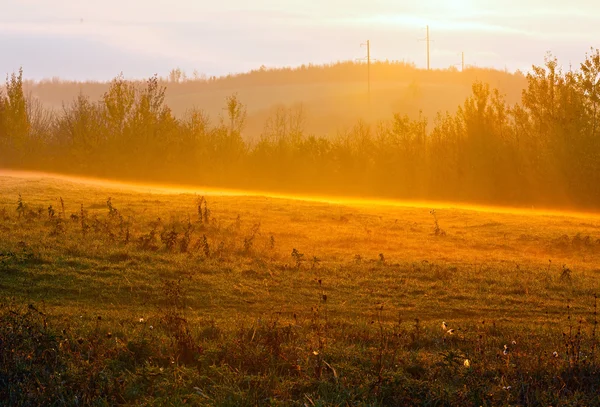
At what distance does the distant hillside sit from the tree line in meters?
47.1

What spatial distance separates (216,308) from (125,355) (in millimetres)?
2908

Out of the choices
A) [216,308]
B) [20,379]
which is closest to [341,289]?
[216,308]

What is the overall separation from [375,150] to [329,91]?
7606 centimetres

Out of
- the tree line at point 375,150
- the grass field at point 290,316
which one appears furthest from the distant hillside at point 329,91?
the grass field at point 290,316

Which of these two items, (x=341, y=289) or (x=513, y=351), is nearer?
(x=513, y=351)

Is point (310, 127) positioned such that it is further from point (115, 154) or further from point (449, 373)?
point (449, 373)

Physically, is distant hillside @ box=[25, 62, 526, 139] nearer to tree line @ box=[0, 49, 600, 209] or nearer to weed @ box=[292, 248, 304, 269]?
tree line @ box=[0, 49, 600, 209]

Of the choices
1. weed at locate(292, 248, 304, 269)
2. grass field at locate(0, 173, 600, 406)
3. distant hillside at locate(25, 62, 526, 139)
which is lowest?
grass field at locate(0, 173, 600, 406)

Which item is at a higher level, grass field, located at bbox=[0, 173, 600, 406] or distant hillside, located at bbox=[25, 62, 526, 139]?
distant hillside, located at bbox=[25, 62, 526, 139]

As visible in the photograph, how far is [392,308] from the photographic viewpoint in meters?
11.0

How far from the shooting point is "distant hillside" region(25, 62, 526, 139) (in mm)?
106438

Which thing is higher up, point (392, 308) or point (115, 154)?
point (115, 154)

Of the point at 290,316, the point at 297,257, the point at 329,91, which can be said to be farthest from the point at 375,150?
the point at 329,91

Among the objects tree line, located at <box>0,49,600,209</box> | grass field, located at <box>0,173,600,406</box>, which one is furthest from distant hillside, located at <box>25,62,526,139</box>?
grass field, located at <box>0,173,600,406</box>
